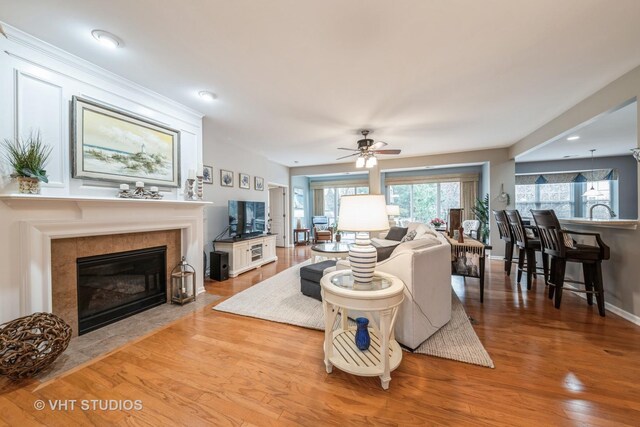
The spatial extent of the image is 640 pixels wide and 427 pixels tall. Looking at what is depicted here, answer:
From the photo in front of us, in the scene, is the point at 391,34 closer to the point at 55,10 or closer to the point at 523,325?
the point at 55,10

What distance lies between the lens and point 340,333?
6.72ft

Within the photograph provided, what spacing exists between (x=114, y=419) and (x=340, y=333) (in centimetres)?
150

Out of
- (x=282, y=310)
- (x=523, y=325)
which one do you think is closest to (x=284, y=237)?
(x=282, y=310)

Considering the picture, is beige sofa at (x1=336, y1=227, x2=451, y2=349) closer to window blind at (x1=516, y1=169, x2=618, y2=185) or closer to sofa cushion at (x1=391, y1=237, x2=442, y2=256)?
sofa cushion at (x1=391, y1=237, x2=442, y2=256)

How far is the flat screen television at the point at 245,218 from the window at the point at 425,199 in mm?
4363

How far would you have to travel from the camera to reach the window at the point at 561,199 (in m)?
6.66

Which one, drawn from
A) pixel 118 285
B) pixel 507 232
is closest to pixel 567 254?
pixel 507 232

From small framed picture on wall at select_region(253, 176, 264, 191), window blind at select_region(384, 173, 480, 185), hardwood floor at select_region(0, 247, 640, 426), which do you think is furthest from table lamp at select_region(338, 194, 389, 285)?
window blind at select_region(384, 173, 480, 185)

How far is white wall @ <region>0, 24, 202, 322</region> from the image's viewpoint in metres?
1.82

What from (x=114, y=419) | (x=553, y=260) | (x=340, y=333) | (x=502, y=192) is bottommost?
(x=114, y=419)

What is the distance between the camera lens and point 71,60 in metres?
2.16

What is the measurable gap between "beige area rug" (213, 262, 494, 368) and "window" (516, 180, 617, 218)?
19.5 feet

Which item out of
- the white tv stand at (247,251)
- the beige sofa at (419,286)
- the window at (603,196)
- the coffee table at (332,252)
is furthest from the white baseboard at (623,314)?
the window at (603,196)

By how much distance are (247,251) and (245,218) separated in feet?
2.17
